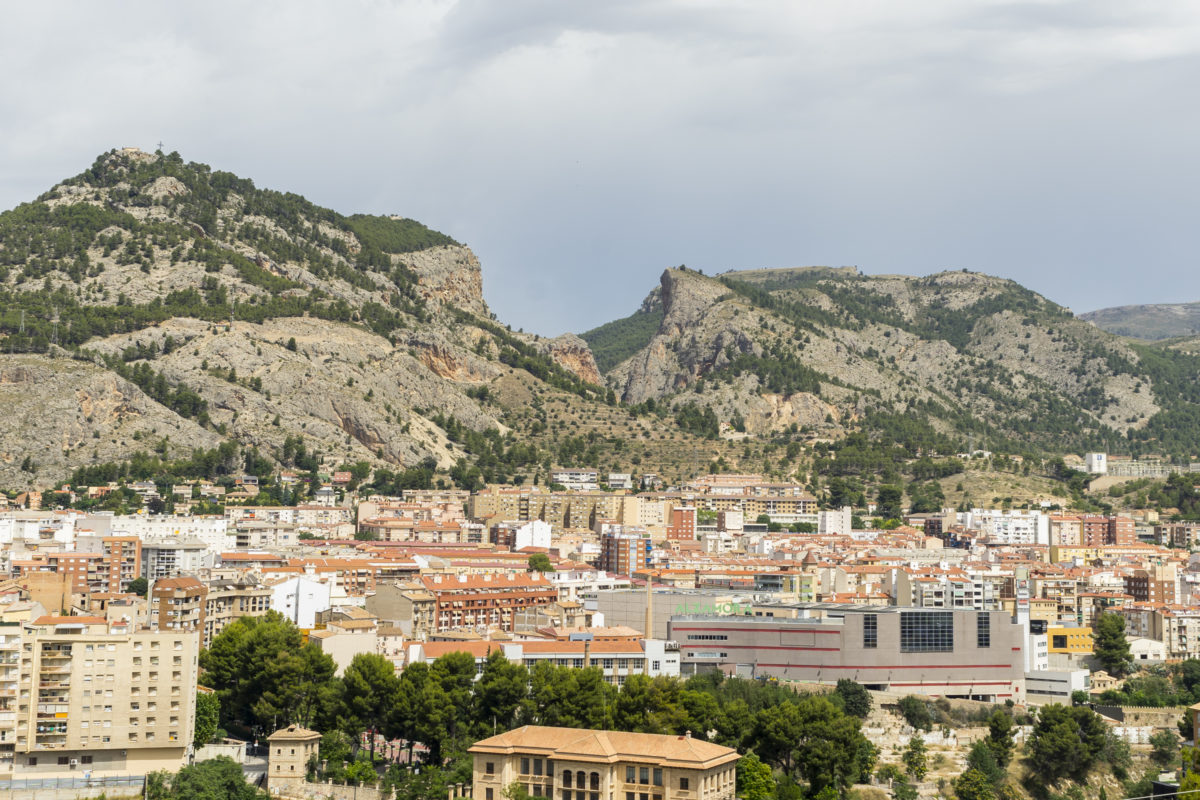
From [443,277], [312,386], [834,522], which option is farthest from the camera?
[443,277]

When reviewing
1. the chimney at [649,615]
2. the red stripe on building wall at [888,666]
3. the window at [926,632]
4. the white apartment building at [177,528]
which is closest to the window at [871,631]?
the red stripe on building wall at [888,666]

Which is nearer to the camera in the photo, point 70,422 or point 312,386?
point 70,422

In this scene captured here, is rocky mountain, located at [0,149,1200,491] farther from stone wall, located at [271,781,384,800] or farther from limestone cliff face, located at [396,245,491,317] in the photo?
stone wall, located at [271,781,384,800]

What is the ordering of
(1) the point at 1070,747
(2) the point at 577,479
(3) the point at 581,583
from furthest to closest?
(2) the point at 577,479, (3) the point at 581,583, (1) the point at 1070,747

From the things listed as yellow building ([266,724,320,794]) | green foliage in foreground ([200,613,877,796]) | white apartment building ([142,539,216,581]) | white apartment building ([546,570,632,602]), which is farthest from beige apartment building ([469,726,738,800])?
white apartment building ([142,539,216,581])

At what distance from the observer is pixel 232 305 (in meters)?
152

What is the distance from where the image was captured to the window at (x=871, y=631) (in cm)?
7225

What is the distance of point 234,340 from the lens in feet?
477

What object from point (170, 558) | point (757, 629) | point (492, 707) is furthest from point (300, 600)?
point (492, 707)

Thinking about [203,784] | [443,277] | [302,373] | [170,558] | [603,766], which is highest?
[443,277]

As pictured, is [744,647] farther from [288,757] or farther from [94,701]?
[94,701]

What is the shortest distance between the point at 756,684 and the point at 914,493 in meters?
88.1

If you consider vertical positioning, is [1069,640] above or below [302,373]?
below

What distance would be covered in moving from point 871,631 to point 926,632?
8.63ft
